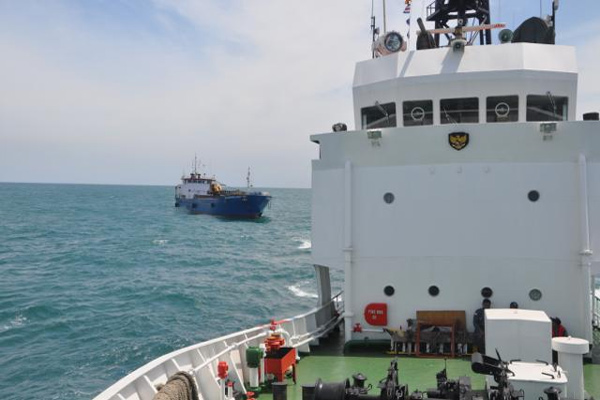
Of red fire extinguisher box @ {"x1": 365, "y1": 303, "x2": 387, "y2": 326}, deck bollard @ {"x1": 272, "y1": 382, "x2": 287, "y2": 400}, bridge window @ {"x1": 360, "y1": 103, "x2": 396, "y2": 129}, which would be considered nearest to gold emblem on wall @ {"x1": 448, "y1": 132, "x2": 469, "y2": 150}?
bridge window @ {"x1": 360, "y1": 103, "x2": 396, "y2": 129}

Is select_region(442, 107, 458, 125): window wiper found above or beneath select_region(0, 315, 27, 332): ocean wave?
above

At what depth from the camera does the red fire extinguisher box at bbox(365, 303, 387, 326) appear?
10977mm

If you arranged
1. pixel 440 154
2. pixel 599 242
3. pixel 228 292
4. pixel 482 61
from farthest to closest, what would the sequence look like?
pixel 228 292 < pixel 482 61 < pixel 440 154 < pixel 599 242

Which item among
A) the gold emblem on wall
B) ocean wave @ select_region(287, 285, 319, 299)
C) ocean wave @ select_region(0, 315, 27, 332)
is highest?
the gold emblem on wall

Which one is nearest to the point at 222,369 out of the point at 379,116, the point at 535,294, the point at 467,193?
the point at 467,193

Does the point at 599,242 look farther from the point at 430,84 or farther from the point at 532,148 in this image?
the point at 430,84

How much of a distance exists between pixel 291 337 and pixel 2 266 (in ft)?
113

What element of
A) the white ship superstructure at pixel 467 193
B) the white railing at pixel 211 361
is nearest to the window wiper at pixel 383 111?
the white ship superstructure at pixel 467 193

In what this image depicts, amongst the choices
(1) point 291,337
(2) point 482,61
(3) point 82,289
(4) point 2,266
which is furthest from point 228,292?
(2) point 482,61

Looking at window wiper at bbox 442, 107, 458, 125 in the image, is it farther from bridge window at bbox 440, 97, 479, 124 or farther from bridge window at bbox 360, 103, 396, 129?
bridge window at bbox 360, 103, 396, 129

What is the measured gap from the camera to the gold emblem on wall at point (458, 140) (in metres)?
10.7

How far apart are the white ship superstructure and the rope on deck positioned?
4656 millimetres

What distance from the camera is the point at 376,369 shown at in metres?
9.79

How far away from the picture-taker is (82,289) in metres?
31.8
